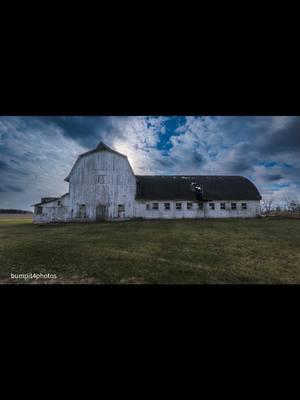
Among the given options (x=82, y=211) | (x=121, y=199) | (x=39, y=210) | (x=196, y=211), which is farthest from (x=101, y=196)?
(x=196, y=211)

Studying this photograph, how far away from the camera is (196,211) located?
17.2 meters

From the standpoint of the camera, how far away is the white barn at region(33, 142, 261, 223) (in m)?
15.3

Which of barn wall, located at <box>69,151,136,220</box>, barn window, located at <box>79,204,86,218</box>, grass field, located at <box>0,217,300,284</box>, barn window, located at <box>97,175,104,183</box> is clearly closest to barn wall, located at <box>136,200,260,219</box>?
barn wall, located at <box>69,151,136,220</box>

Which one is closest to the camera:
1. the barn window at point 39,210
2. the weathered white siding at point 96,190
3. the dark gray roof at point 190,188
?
the barn window at point 39,210

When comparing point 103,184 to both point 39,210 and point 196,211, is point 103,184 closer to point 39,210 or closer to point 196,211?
point 39,210

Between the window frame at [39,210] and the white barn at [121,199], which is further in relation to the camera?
the white barn at [121,199]

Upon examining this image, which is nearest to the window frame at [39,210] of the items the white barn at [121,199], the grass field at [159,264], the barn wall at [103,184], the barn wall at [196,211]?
the white barn at [121,199]

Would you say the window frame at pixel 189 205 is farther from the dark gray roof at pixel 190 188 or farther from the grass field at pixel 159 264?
the grass field at pixel 159 264

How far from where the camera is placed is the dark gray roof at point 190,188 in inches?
693

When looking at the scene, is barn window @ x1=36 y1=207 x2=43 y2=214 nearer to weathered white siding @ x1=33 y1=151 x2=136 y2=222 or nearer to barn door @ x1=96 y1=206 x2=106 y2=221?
weathered white siding @ x1=33 y1=151 x2=136 y2=222
